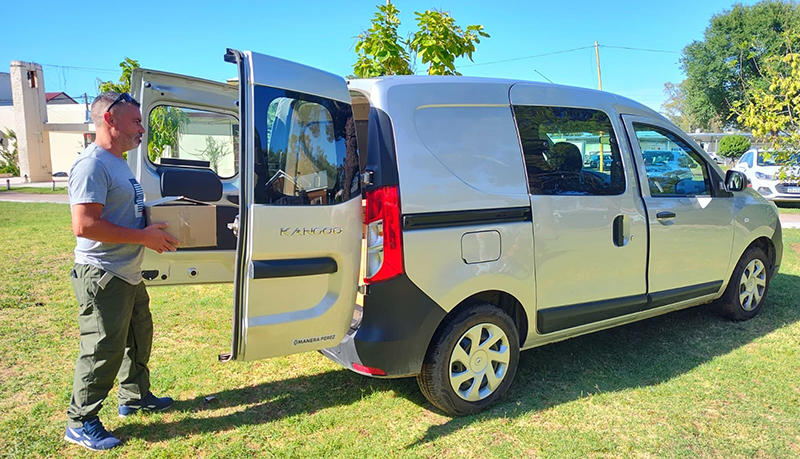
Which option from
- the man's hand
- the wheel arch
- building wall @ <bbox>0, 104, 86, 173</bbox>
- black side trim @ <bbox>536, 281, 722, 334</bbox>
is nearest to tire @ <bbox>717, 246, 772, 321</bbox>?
black side trim @ <bbox>536, 281, 722, 334</bbox>

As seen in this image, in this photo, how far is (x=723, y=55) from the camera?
29891 millimetres

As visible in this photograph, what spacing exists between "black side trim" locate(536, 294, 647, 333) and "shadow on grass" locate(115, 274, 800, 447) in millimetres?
441

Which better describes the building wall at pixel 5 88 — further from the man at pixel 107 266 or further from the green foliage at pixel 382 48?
the man at pixel 107 266

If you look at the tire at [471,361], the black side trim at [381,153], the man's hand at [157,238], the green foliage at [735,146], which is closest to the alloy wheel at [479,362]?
the tire at [471,361]

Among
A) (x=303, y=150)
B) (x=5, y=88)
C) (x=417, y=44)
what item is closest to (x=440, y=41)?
(x=417, y=44)

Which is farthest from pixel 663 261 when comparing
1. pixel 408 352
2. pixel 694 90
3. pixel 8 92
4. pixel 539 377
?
pixel 8 92

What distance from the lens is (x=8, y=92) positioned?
1497 inches

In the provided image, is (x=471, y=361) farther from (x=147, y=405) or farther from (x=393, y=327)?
(x=147, y=405)

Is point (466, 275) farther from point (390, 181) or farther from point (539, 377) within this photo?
point (539, 377)

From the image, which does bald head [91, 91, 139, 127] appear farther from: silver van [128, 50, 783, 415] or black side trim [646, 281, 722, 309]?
black side trim [646, 281, 722, 309]

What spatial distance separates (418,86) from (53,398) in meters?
3.09

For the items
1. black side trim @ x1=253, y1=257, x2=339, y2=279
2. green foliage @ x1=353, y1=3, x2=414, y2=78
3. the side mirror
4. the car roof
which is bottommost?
black side trim @ x1=253, y1=257, x2=339, y2=279

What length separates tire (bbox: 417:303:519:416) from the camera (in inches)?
128

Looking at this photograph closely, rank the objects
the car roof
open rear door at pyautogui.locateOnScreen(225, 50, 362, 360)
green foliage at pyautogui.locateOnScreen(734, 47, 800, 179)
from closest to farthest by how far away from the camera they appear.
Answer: open rear door at pyautogui.locateOnScreen(225, 50, 362, 360) → the car roof → green foliage at pyautogui.locateOnScreen(734, 47, 800, 179)
